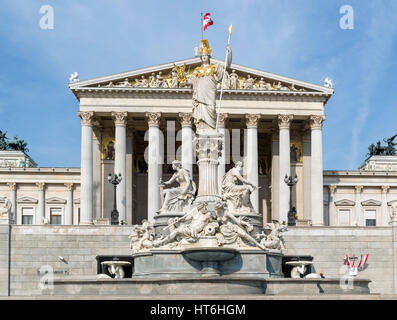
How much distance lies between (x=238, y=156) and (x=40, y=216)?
2389 centimetres

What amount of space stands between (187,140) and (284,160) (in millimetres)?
9561

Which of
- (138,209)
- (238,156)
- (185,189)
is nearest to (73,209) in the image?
(138,209)

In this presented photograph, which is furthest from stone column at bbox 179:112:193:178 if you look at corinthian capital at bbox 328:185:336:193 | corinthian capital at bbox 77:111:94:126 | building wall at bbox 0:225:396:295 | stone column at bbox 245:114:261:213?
corinthian capital at bbox 328:185:336:193

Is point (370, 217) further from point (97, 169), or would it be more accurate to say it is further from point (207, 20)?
point (207, 20)

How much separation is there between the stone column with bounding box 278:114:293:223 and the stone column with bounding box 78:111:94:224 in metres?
17.9

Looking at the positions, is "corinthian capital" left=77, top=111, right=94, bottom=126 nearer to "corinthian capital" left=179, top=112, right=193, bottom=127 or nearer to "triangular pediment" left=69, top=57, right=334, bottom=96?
"triangular pediment" left=69, top=57, right=334, bottom=96

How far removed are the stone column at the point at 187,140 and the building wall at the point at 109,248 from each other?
19068mm

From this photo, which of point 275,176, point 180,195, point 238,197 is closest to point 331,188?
point 275,176

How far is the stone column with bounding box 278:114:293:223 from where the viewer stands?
6944cm

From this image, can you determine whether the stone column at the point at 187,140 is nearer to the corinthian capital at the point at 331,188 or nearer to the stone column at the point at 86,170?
the stone column at the point at 86,170

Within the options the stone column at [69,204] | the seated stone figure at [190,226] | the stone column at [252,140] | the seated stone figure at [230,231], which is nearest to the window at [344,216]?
the stone column at [252,140]

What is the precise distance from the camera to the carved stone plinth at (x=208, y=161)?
1148 inches

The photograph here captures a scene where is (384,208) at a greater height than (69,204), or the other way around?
(69,204)

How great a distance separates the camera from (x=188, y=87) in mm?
71438
